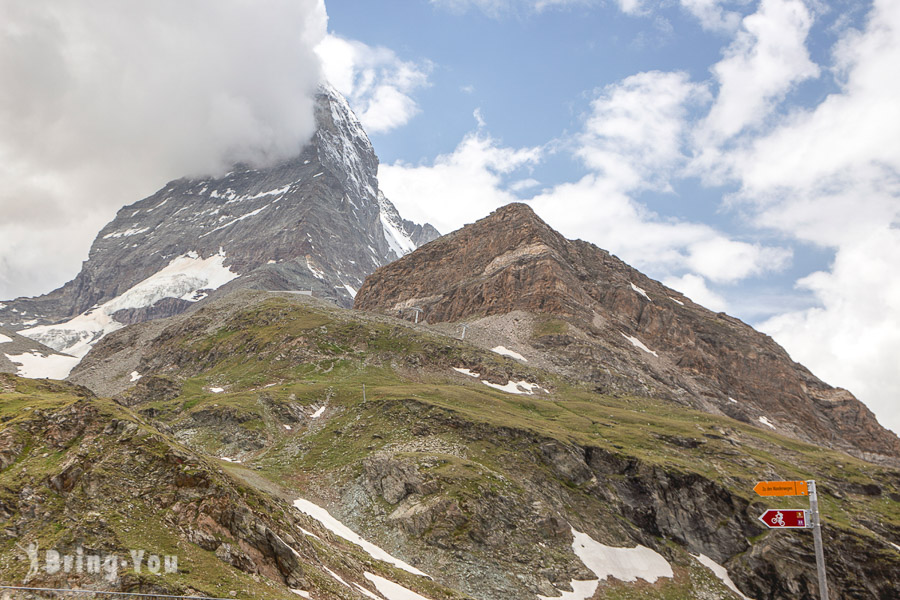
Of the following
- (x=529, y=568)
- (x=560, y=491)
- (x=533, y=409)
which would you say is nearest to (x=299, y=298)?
(x=533, y=409)

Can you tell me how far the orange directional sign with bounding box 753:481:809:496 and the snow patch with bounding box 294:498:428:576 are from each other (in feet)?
116

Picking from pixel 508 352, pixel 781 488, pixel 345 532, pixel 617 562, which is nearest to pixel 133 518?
pixel 345 532

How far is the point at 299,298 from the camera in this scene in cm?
17812

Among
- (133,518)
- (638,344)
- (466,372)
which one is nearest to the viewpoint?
(133,518)

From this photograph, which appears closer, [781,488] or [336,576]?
[781,488]

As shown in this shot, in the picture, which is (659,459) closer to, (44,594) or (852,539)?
(852,539)

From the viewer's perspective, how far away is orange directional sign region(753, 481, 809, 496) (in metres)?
19.9

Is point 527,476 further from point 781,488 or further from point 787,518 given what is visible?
point 781,488

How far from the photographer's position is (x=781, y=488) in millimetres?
20766

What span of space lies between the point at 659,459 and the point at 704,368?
4761 inches

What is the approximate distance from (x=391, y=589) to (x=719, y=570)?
159 ft

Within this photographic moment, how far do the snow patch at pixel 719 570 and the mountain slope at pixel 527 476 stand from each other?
2.08 ft

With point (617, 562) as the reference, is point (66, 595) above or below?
below

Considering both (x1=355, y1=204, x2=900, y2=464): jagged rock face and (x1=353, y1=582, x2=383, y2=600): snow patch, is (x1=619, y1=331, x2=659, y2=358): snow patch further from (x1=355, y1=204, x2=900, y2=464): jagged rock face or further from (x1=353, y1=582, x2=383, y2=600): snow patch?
(x1=353, y1=582, x2=383, y2=600): snow patch
